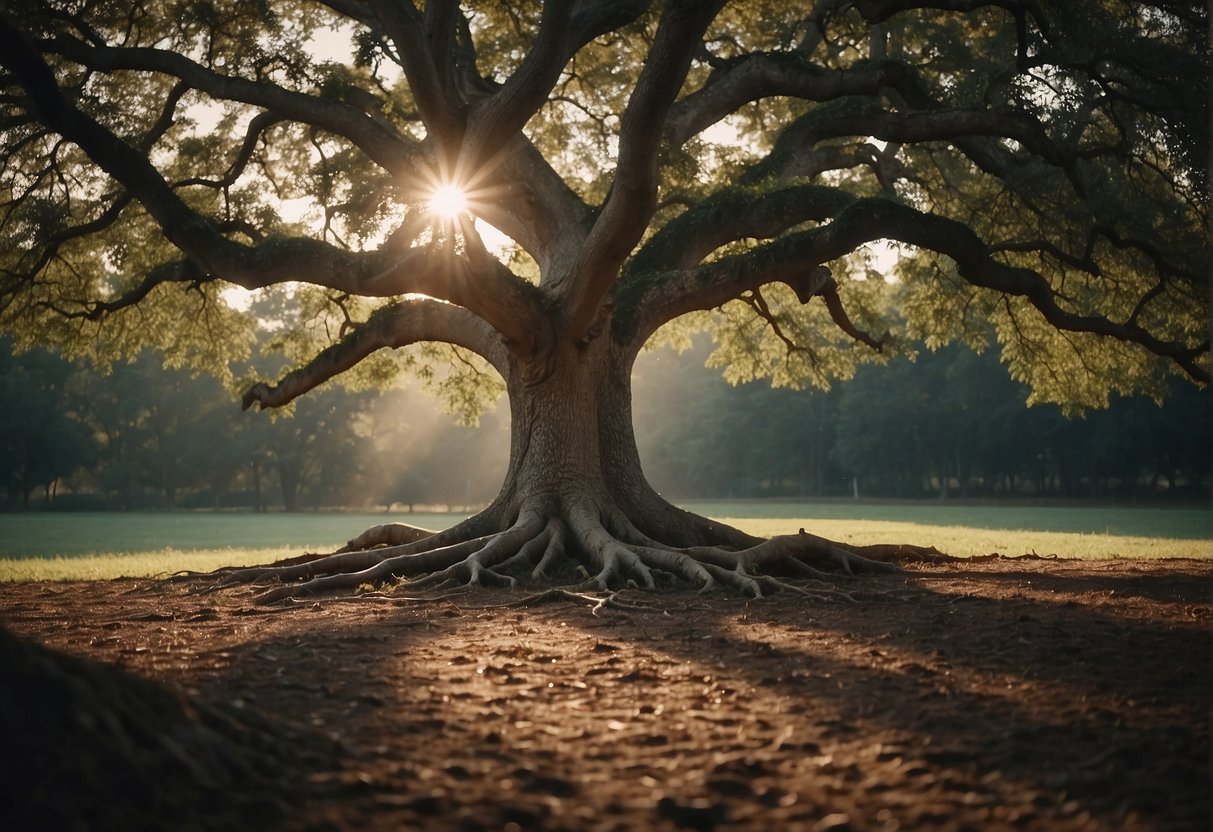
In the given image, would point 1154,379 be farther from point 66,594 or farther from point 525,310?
point 66,594

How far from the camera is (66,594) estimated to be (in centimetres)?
1034

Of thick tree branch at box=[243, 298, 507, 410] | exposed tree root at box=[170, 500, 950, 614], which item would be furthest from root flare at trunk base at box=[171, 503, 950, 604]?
thick tree branch at box=[243, 298, 507, 410]

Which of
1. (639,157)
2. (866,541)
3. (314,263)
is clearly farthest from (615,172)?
(866,541)

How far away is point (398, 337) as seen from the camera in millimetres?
12633

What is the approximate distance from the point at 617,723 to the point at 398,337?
9612 millimetres

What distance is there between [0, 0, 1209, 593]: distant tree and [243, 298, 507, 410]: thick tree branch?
0.17ft

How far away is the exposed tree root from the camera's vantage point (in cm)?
949

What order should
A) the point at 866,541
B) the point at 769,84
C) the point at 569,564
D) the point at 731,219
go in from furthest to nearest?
the point at 866,541 < the point at 769,84 < the point at 731,219 < the point at 569,564

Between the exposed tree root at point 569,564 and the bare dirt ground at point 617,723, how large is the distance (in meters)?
2.23

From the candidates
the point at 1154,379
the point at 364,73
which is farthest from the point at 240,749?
the point at 1154,379

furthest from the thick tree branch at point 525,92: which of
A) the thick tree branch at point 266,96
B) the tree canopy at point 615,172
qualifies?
the thick tree branch at point 266,96

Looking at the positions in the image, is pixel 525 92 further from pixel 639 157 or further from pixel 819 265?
pixel 819 265

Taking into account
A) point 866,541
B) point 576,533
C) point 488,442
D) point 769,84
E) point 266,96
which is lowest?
point 866,541

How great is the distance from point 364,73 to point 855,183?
1080 centimetres
